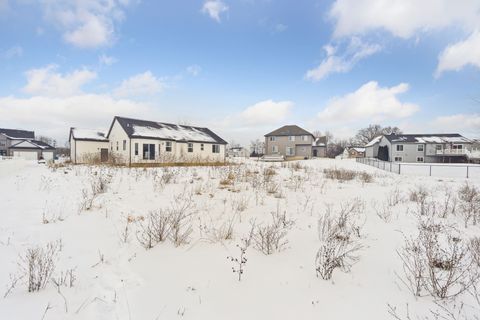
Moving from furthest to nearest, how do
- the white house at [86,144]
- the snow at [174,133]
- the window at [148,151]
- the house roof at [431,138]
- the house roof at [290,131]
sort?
1. the house roof at [290,131]
2. the house roof at [431,138]
3. the white house at [86,144]
4. the snow at [174,133]
5. the window at [148,151]

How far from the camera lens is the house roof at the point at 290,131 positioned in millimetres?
55125

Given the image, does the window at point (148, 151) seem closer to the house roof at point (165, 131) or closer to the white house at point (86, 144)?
the house roof at point (165, 131)

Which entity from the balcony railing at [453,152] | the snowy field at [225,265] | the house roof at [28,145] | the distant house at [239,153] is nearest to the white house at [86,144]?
the snowy field at [225,265]

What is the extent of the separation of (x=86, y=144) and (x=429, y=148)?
53993mm

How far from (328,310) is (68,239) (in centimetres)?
415

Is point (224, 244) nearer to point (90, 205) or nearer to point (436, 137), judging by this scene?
point (90, 205)

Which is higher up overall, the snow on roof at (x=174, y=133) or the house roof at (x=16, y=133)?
the house roof at (x=16, y=133)

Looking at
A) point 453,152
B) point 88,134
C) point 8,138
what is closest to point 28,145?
point 8,138

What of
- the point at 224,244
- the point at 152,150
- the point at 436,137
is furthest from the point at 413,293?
the point at 436,137

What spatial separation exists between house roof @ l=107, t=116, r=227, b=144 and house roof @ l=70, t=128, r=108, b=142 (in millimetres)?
1447

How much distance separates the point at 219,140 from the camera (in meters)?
31.6

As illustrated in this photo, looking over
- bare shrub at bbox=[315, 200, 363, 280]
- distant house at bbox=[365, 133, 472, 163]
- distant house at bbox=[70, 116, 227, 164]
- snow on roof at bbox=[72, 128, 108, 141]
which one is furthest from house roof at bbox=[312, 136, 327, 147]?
bare shrub at bbox=[315, 200, 363, 280]

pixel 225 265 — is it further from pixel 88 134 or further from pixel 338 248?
pixel 88 134

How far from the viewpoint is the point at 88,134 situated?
2817cm
